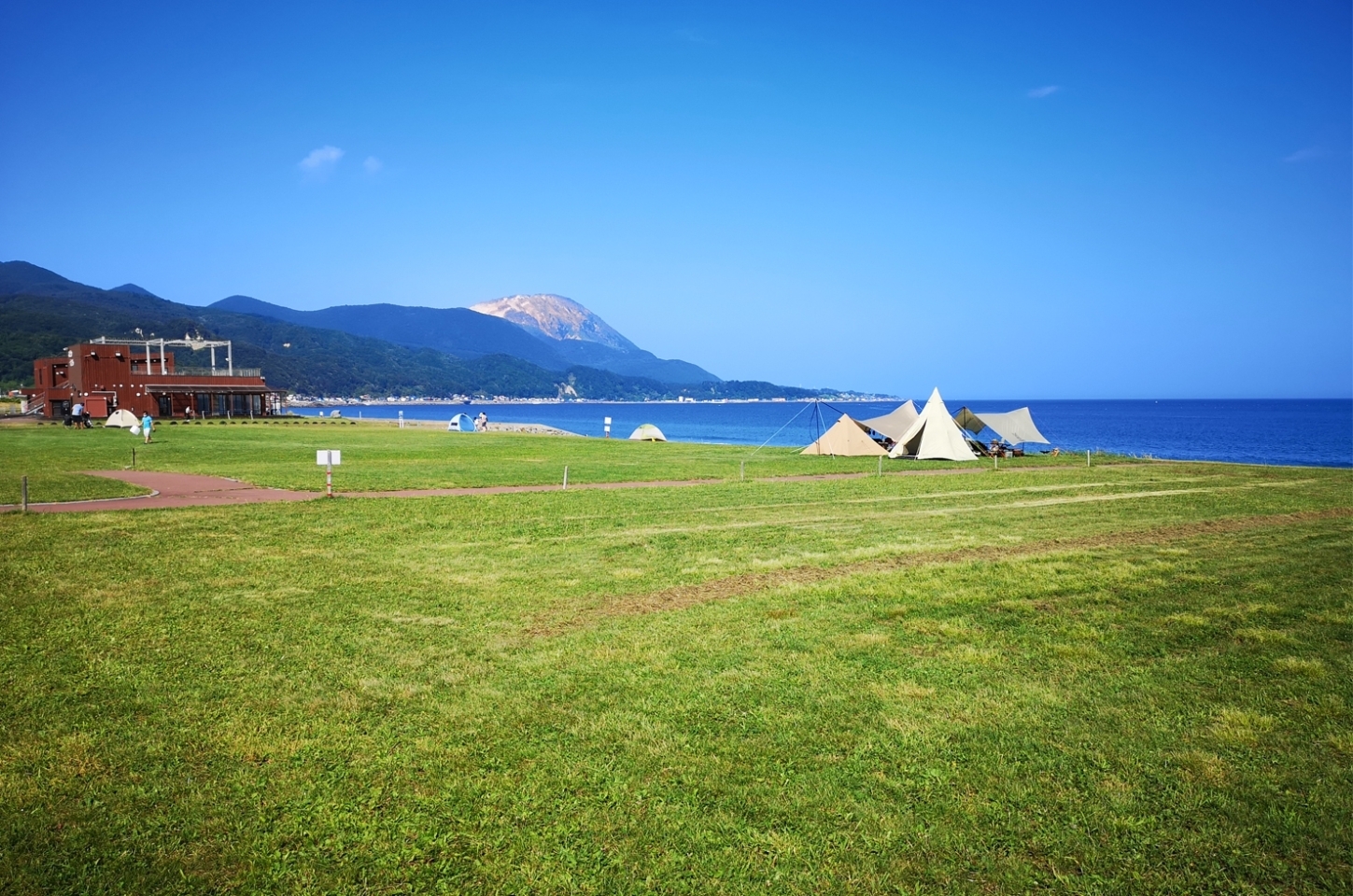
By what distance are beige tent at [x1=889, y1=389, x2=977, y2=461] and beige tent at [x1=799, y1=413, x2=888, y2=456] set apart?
1430mm

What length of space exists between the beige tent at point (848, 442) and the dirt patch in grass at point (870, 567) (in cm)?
2276

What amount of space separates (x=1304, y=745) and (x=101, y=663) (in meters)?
11.1

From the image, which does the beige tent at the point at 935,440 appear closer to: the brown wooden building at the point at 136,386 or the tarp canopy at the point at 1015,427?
→ the tarp canopy at the point at 1015,427

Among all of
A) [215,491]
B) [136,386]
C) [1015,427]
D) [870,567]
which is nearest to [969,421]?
[1015,427]

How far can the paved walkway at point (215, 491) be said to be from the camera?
20500 millimetres

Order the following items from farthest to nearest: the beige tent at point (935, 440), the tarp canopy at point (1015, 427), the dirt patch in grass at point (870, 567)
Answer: the tarp canopy at point (1015, 427) < the beige tent at point (935, 440) < the dirt patch in grass at point (870, 567)

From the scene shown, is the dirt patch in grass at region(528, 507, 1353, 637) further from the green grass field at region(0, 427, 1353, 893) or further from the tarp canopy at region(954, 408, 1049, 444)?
the tarp canopy at region(954, 408, 1049, 444)

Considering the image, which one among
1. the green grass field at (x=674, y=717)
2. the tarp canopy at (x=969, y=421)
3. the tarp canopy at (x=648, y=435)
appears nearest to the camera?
the green grass field at (x=674, y=717)

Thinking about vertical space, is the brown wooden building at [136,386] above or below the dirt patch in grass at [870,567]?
above

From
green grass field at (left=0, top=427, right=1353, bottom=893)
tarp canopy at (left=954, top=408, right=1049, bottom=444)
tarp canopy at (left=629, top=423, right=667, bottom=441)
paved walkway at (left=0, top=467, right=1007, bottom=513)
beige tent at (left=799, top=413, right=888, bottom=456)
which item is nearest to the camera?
green grass field at (left=0, top=427, right=1353, bottom=893)

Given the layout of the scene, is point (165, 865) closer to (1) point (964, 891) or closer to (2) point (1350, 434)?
(1) point (964, 891)

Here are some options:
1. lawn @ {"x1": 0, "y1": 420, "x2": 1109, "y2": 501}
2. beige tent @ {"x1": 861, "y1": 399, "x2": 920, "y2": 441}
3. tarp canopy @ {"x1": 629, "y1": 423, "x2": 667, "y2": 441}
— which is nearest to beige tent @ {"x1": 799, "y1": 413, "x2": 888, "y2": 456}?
lawn @ {"x1": 0, "y1": 420, "x2": 1109, "y2": 501}

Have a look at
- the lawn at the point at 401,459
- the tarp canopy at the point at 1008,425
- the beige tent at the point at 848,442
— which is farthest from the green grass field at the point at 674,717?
the tarp canopy at the point at 1008,425

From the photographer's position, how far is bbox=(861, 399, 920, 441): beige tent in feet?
151
